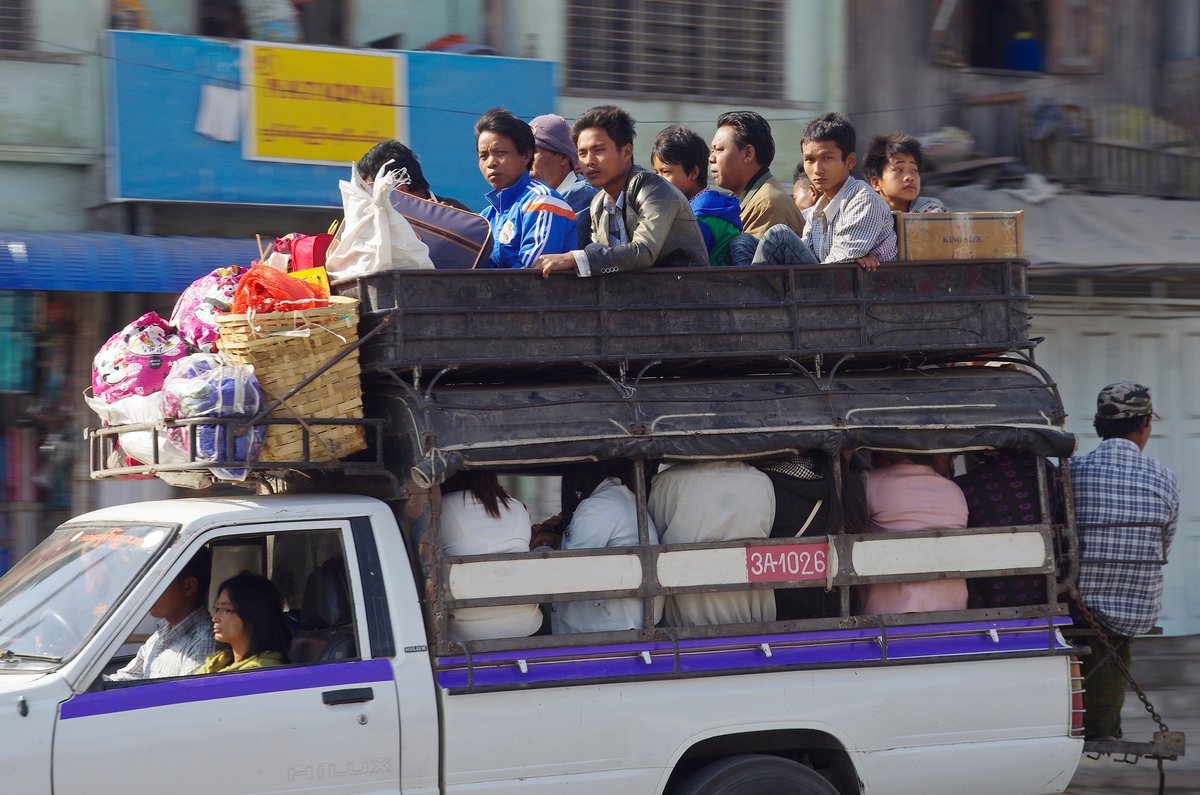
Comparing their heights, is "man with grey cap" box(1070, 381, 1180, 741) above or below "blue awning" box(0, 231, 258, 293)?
below

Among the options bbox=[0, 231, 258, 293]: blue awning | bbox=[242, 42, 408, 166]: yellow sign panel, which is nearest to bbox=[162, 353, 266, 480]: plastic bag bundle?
bbox=[0, 231, 258, 293]: blue awning

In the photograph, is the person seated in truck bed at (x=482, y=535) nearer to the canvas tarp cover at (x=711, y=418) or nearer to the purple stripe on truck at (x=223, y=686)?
the canvas tarp cover at (x=711, y=418)

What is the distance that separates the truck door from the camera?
365 cm

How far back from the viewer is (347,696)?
3920 millimetres

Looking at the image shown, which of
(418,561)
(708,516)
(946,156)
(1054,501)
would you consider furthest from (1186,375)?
(418,561)

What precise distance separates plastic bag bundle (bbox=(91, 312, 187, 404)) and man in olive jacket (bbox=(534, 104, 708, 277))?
1265 millimetres

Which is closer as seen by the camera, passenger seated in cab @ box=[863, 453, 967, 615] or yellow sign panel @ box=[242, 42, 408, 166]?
passenger seated in cab @ box=[863, 453, 967, 615]

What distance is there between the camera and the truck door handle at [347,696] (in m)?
3.91

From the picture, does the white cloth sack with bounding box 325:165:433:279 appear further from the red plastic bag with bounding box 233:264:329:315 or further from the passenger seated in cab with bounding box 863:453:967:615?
the passenger seated in cab with bounding box 863:453:967:615

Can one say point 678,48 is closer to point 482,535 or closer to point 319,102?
point 319,102

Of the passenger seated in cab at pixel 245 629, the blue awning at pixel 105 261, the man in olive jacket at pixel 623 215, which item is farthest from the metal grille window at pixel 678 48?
the passenger seated in cab at pixel 245 629

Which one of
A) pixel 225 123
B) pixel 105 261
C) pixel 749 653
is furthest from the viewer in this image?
pixel 225 123

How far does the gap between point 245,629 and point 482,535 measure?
0.78 metres

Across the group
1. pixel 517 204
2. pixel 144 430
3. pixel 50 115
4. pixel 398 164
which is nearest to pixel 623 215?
pixel 517 204
